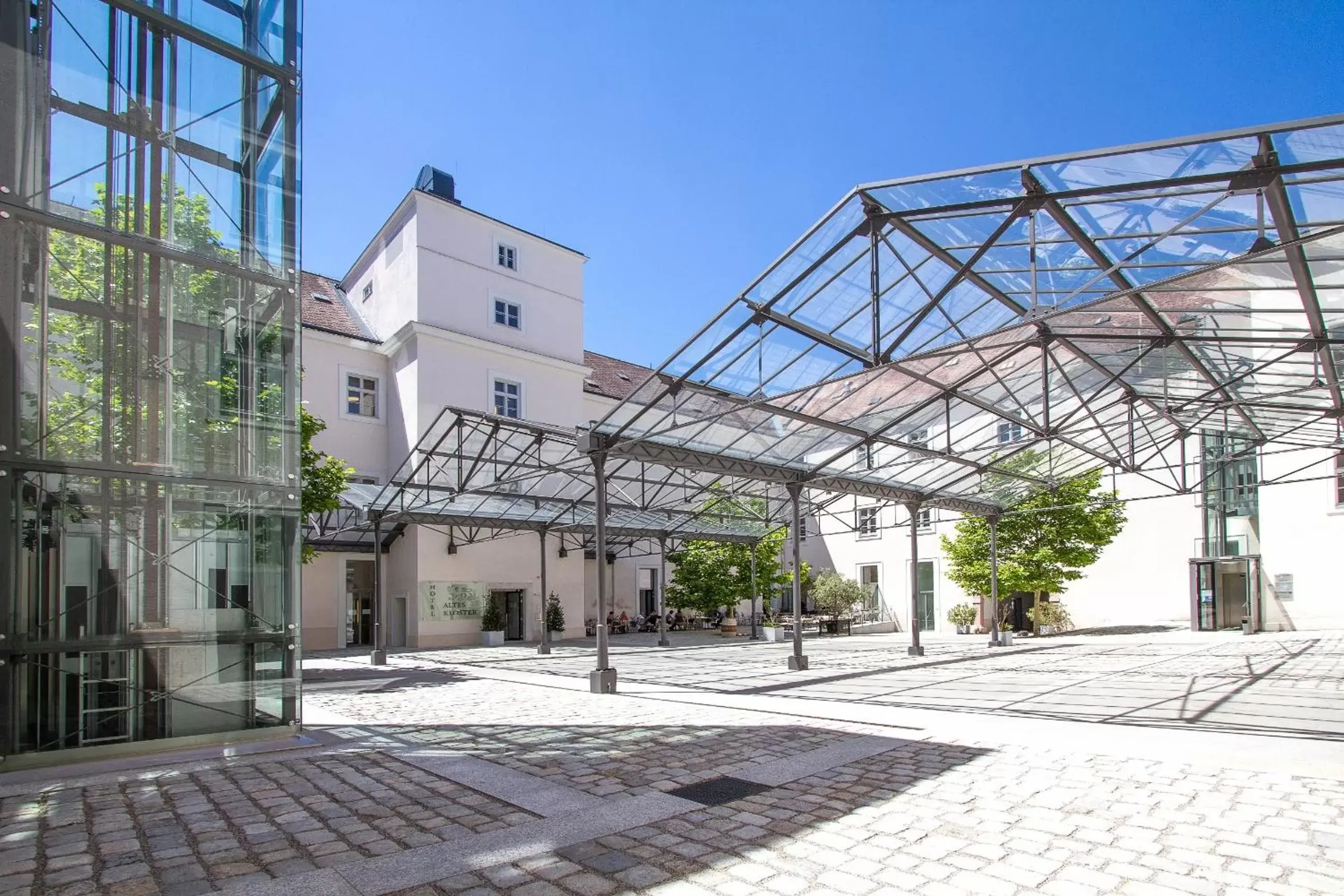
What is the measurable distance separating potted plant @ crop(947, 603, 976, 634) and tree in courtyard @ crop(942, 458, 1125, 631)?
11.9 feet

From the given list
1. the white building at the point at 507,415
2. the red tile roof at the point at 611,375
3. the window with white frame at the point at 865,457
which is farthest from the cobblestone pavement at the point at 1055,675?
the red tile roof at the point at 611,375

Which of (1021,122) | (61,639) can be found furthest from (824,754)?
(1021,122)

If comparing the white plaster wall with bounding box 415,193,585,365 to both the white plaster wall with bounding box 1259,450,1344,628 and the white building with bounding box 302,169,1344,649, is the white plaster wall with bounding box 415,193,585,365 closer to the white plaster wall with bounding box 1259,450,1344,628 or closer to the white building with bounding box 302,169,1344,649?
the white building with bounding box 302,169,1344,649

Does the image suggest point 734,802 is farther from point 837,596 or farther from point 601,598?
point 837,596

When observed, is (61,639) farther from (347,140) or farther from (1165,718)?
(1165,718)

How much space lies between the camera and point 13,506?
6.75 metres

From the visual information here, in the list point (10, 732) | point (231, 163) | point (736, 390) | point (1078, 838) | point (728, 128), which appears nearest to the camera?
point (1078, 838)

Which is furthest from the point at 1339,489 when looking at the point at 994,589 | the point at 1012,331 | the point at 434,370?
the point at 434,370

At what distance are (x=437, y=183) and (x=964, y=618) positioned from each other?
22.4 metres

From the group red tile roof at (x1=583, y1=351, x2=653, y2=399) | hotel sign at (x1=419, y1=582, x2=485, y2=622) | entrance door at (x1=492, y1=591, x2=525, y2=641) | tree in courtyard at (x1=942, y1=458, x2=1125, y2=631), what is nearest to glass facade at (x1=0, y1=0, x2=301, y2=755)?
hotel sign at (x1=419, y1=582, x2=485, y2=622)

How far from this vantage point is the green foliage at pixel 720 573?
28.4 metres

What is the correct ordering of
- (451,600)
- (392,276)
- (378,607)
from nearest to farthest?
(378,607)
(451,600)
(392,276)

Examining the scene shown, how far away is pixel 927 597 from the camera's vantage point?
30406 mm

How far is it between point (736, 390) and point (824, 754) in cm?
561
